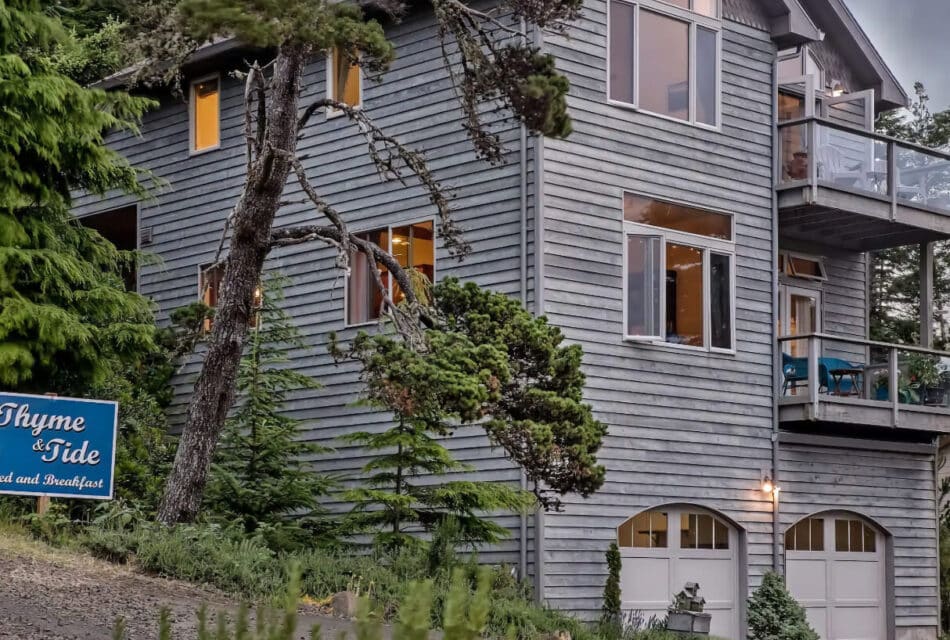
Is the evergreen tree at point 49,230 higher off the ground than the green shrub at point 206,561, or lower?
higher

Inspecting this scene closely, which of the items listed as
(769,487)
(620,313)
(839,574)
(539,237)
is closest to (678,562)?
(769,487)

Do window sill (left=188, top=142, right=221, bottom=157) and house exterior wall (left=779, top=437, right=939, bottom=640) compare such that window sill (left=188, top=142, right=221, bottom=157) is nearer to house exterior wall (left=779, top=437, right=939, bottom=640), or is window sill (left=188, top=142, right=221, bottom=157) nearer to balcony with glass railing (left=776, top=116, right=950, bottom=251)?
balcony with glass railing (left=776, top=116, right=950, bottom=251)

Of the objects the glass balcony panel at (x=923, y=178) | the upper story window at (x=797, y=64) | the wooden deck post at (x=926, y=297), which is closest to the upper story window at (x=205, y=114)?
the upper story window at (x=797, y=64)

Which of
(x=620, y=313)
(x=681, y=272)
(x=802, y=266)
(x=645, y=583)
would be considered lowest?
(x=645, y=583)

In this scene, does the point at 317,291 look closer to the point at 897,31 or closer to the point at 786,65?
the point at 786,65

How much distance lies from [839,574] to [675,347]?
4.98m

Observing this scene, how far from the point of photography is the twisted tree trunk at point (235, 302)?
15.6 m

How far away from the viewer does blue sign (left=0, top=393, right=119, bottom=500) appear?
1419 cm

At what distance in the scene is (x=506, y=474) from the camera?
17766 mm

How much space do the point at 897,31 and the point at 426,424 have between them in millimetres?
126471

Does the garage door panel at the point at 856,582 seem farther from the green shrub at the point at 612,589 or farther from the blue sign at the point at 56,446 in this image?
the blue sign at the point at 56,446

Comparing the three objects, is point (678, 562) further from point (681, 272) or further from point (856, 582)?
point (856, 582)

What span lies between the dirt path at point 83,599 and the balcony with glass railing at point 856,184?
10267 mm

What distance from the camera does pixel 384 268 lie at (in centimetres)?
2019
